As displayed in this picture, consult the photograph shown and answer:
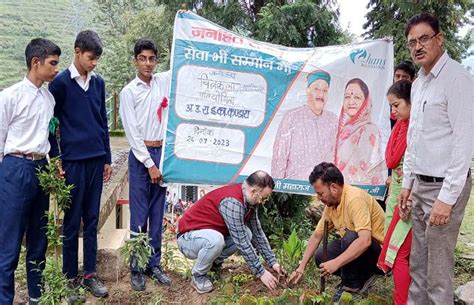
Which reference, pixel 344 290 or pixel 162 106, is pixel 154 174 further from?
pixel 344 290

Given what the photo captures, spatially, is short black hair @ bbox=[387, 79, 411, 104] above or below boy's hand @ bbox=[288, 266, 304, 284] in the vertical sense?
above

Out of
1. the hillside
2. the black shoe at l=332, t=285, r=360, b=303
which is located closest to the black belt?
the black shoe at l=332, t=285, r=360, b=303

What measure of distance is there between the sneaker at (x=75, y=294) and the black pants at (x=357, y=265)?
183 centimetres

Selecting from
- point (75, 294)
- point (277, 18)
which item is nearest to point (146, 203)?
point (75, 294)

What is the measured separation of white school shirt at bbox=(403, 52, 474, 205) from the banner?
49.1 inches

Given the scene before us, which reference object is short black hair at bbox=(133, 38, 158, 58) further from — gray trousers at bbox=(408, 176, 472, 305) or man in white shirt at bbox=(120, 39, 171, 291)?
gray trousers at bbox=(408, 176, 472, 305)

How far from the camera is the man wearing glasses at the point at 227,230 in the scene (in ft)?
11.5

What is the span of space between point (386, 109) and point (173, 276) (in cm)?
239

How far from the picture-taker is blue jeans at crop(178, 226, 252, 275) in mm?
3571

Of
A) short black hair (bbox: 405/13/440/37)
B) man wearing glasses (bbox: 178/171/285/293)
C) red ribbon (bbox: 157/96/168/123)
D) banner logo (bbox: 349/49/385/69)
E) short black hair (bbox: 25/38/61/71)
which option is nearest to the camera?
short black hair (bbox: 405/13/440/37)

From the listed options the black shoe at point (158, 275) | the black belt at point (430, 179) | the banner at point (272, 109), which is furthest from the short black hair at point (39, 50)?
Result: the black belt at point (430, 179)

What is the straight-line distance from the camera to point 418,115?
2.85 m

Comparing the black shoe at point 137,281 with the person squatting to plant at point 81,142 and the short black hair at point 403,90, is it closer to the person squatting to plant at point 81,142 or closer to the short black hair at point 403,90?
the person squatting to plant at point 81,142

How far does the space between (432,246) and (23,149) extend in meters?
2.65
